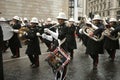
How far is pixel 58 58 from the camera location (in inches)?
289

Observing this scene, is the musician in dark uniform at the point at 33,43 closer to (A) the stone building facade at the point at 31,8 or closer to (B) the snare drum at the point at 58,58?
(B) the snare drum at the point at 58,58

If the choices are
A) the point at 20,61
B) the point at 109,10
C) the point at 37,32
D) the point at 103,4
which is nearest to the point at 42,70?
the point at 37,32

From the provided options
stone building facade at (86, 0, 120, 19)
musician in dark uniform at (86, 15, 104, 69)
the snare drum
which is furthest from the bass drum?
stone building facade at (86, 0, 120, 19)

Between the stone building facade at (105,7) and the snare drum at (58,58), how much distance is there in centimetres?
7726

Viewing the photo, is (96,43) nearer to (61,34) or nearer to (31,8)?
(61,34)

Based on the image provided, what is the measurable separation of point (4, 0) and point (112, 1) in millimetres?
75792

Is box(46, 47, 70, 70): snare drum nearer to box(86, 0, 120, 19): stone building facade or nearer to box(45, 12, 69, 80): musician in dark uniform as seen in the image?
box(45, 12, 69, 80): musician in dark uniform

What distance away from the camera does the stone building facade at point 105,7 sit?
92125 mm

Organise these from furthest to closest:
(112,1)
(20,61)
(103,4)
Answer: (103,4) < (112,1) < (20,61)

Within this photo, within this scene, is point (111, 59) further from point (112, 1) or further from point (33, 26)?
point (112, 1)

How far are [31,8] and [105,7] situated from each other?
252 ft

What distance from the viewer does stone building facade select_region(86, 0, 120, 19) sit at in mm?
92125

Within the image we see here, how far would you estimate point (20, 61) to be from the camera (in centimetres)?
1134

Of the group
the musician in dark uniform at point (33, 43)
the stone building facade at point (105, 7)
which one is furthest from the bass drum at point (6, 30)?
the stone building facade at point (105, 7)
